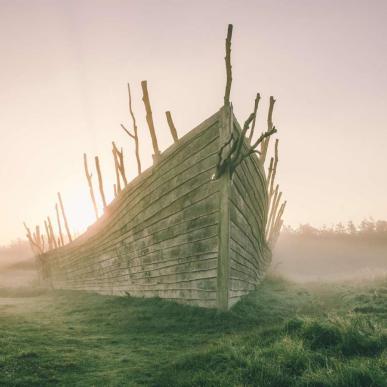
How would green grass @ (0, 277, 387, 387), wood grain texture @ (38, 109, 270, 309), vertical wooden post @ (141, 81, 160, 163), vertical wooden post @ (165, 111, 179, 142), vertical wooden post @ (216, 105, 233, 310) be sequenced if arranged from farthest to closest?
vertical wooden post @ (141, 81, 160, 163), vertical wooden post @ (165, 111, 179, 142), wood grain texture @ (38, 109, 270, 309), vertical wooden post @ (216, 105, 233, 310), green grass @ (0, 277, 387, 387)

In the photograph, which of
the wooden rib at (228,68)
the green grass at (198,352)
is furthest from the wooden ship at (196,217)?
the green grass at (198,352)

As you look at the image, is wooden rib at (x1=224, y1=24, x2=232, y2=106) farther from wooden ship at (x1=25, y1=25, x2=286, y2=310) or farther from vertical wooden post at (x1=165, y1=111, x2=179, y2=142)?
vertical wooden post at (x1=165, y1=111, x2=179, y2=142)

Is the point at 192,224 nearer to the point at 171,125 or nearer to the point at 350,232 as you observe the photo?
the point at 171,125

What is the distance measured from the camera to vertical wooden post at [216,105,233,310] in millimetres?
4621

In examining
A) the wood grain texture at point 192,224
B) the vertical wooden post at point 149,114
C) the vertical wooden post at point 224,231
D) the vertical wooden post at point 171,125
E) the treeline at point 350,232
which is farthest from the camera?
the treeline at point 350,232

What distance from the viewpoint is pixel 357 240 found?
36062 millimetres

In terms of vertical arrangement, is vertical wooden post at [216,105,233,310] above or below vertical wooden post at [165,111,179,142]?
below

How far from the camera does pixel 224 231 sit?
463cm

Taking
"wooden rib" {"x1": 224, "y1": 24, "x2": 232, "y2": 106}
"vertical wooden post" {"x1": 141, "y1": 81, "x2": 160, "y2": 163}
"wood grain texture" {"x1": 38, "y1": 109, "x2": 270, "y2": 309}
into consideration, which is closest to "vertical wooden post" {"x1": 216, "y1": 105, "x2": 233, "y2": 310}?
"wood grain texture" {"x1": 38, "y1": 109, "x2": 270, "y2": 309}

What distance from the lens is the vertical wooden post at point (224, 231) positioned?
15.2ft

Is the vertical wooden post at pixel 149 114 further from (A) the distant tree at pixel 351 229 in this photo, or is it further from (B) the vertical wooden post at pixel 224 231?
(A) the distant tree at pixel 351 229

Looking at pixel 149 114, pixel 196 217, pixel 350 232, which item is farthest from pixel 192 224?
pixel 350 232

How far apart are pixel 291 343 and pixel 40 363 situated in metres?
2.41

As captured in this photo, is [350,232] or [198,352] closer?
[198,352]
